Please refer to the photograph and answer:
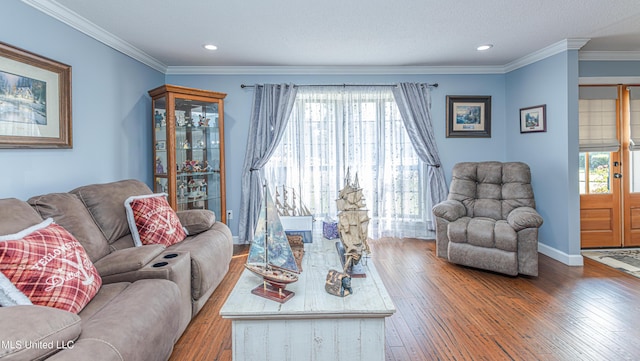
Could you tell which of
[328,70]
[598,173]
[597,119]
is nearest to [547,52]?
[597,119]

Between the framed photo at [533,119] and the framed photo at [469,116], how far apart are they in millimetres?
453

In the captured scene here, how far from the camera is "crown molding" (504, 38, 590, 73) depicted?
3486mm

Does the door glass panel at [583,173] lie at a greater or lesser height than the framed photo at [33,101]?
lesser

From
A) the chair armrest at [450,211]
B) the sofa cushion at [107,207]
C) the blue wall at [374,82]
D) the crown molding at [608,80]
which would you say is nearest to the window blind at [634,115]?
the crown molding at [608,80]

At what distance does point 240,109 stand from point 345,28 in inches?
76.2

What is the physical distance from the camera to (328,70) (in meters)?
4.41

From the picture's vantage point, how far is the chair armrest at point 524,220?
3080mm

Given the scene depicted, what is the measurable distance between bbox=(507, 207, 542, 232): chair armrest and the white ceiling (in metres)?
1.78

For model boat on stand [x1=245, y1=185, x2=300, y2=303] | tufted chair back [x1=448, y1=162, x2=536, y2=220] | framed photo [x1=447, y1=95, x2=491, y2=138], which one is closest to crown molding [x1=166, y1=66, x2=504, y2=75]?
framed photo [x1=447, y1=95, x2=491, y2=138]

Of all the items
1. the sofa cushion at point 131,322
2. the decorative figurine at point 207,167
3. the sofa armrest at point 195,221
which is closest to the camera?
the sofa cushion at point 131,322

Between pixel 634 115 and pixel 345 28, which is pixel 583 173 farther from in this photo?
pixel 345 28

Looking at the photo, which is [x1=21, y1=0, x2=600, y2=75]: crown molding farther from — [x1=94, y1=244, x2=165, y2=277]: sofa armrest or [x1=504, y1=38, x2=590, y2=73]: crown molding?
[x1=94, y1=244, x2=165, y2=277]: sofa armrest

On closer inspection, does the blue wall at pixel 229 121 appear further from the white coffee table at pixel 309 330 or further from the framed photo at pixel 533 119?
the white coffee table at pixel 309 330

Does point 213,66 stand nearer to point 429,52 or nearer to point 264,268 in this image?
point 429,52
